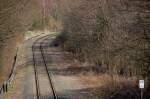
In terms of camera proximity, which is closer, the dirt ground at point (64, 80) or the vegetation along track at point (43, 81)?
the vegetation along track at point (43, 81)

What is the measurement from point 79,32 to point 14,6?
591 cm

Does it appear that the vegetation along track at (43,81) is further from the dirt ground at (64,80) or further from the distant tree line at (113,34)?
the distant tree line at (113,34)

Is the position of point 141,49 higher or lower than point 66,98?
higher

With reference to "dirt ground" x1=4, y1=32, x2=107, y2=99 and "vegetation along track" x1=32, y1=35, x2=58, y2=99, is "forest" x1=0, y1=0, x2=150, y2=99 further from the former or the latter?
"vegetation along track" x1=32, y1=35, x2=58, y2=99

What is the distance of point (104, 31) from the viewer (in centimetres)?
3575

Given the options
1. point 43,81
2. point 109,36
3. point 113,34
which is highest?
point 113,34

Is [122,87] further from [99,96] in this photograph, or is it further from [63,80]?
[63,80]

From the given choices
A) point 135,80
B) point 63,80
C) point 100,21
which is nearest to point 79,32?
point 100,21

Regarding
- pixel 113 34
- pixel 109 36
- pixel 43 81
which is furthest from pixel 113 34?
pixel 43 81

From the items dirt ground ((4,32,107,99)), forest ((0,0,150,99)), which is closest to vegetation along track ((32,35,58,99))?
dirt ground ((4,32,107,99))

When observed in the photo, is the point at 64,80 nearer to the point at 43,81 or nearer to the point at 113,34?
the point at 43,81

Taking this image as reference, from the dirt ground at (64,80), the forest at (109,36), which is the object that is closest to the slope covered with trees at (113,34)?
the forest at (109,36)

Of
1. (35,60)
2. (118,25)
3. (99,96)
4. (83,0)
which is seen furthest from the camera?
(35,60)

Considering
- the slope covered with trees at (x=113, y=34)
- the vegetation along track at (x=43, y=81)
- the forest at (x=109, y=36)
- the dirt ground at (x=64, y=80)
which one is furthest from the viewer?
the dirt ground at (x=64, y=80)
